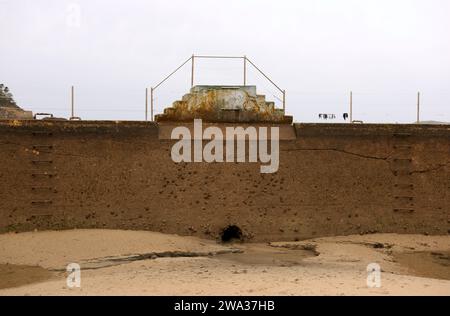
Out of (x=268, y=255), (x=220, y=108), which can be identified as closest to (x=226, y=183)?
(x=220, y=108)

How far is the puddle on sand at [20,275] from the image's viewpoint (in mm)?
8992

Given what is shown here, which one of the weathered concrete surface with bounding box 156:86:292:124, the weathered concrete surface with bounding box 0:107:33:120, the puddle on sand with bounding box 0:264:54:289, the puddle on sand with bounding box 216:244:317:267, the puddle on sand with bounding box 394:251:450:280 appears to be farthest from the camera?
the weathered concrete surface with bounding box 0:107:33:120

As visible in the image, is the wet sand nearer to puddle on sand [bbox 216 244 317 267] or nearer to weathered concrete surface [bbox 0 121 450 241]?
puddle on sand [bbox 216 244 317 267]

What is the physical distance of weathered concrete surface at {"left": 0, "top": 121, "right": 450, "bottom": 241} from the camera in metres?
12.4

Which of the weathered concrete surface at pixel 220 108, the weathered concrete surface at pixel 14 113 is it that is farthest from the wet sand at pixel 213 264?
the weathered concrete surface at pixel 14 113

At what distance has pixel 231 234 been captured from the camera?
12.5 m

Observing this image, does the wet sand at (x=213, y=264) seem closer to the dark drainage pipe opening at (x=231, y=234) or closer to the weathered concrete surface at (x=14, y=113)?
the dark drainage pipe opening at (x=231, y=234)

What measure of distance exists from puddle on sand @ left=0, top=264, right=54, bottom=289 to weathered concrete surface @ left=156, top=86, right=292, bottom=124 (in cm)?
477

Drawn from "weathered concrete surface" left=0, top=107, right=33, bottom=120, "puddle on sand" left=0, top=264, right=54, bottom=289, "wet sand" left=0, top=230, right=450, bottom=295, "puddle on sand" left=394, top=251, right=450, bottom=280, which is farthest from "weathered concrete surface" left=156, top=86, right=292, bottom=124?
"weathered concrete surface" left=0, top=107, right=33, bottom=120

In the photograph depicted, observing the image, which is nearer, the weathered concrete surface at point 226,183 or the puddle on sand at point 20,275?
the puddle on sand at point 20,275

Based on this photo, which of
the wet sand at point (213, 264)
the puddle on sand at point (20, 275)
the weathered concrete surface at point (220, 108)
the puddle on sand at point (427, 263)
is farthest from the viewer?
the weathered concrete surface at point (220, 108)

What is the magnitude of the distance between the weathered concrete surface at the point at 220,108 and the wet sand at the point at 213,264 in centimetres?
300
